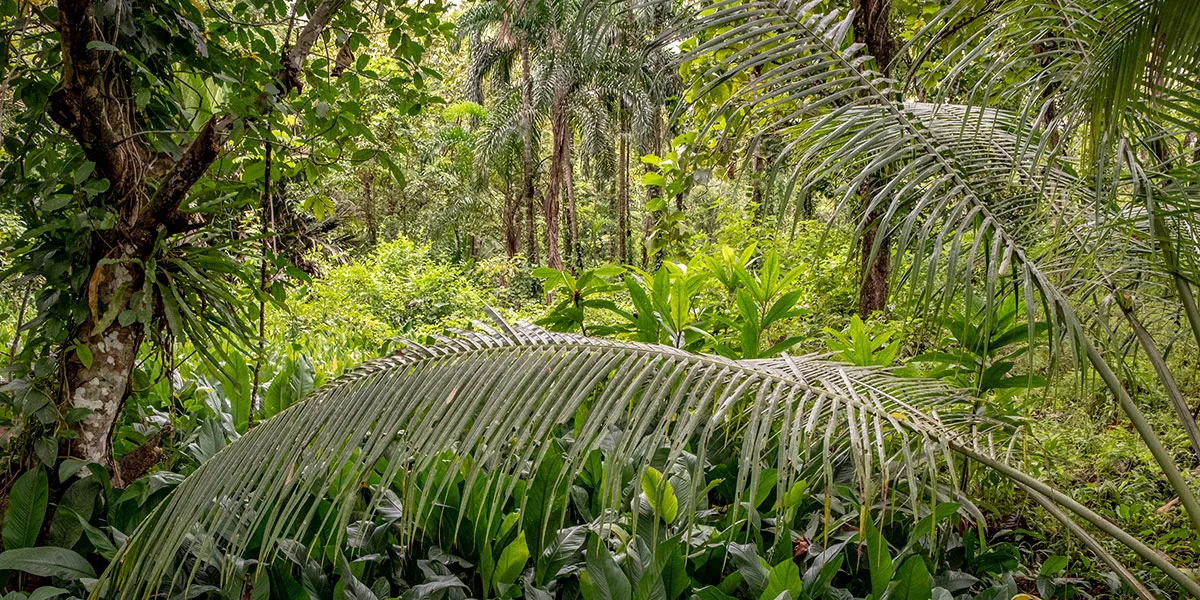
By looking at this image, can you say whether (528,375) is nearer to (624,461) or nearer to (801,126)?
(624,461)

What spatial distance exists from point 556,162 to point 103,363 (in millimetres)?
15938

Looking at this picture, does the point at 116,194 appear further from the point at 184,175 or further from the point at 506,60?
the point at 506,60

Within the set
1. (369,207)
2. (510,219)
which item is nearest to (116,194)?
(369,207)

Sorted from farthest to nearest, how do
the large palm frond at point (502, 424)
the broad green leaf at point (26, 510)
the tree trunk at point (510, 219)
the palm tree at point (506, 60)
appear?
the tree trunk at point (510, 219)
the palm tree at point (506, 60)
the broad green leaf at point (26, 510)
the large palm frond at point (502, 424)

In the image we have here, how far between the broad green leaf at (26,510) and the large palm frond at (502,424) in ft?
0.75

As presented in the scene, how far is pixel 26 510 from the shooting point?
65.7 inches

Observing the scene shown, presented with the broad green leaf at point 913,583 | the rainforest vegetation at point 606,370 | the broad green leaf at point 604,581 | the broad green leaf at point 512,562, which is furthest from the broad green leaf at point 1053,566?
the broad green leaf at point 512,562

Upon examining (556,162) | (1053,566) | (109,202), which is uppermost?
(556,162)

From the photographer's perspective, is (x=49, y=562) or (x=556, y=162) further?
(x=556, y=162)

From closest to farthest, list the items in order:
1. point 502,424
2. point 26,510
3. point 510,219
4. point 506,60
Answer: point 502,424 < point 26,510 < point 506,60 < point 510,219

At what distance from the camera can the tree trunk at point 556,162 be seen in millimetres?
16516

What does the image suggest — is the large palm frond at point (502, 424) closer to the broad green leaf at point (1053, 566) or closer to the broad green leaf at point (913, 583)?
the broad green leaf at point (913, 583)

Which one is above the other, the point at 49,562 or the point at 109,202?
the point at 109,202

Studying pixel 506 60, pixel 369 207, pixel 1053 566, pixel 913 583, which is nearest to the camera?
pixel 913 583
